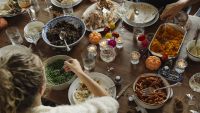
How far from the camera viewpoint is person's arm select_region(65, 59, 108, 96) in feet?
5.42

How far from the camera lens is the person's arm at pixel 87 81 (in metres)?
1.65

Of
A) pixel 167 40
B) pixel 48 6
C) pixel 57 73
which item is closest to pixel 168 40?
pixel 167 40

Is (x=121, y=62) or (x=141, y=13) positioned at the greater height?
(x=141, y=13)

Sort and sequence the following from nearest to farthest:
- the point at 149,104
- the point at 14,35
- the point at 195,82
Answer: the point at 149,104 → the point at 195,82 → the point at 14,35

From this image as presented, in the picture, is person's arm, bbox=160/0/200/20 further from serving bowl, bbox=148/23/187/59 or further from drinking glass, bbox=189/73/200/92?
drinking glass, bbox=189/73/200/92

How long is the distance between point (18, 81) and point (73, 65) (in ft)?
1.91

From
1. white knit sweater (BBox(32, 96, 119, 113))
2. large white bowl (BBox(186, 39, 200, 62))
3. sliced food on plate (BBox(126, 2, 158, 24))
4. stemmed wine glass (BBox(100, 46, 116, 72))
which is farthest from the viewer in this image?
sliced food on plate (BBox(126, 2, 158, 24))

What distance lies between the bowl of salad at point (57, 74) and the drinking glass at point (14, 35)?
0.34 m

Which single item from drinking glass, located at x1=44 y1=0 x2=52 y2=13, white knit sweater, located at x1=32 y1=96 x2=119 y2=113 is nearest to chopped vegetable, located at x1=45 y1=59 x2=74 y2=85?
white knit sweater, located at x1=32 y1=96 x2=119 y2=113

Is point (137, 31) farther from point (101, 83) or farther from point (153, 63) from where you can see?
point (101, 83)

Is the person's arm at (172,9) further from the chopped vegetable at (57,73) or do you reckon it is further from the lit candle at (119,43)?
the chopped vegetable at (57,73)

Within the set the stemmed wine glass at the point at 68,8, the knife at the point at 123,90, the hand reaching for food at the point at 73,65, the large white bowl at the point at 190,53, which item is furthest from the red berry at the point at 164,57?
the stemmed wine glass at the point at 68,8

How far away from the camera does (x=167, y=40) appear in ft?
6.36

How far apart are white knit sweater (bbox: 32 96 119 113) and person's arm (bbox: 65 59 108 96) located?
89 mm
